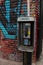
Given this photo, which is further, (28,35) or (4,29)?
(4,29)

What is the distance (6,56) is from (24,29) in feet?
7.33

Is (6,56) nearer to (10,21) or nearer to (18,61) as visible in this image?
(18,61)

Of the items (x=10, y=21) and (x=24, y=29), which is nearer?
(x=24, y=29)

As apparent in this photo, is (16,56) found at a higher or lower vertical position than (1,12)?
lower

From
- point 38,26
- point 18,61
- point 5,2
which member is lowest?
point 18,61

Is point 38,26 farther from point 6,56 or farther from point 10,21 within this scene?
point 6,56

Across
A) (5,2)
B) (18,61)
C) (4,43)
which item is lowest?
(18,61)

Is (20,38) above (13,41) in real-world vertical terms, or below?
above

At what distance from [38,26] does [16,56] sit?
1.11 m

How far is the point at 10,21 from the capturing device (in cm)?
700

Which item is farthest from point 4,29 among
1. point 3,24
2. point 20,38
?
point 20,38

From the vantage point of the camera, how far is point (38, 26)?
6.98m

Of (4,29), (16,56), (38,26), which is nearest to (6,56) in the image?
(16,56)

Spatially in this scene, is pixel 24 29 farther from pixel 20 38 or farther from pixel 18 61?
pixel 18 61
